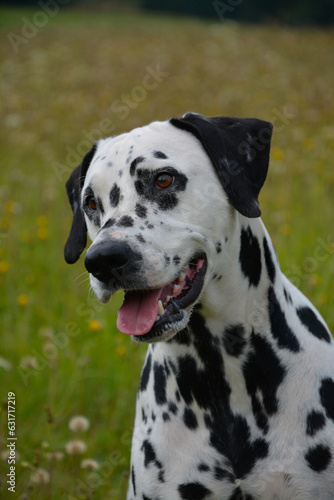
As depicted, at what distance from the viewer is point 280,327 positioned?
284cm

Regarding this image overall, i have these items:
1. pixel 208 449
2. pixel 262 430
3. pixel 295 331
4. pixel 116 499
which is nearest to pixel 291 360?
pixel 295 331

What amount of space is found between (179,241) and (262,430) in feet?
3.02

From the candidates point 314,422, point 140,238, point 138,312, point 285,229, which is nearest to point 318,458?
point 314,422

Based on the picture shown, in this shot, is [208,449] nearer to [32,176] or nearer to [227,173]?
[227,173]

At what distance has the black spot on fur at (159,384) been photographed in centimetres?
292

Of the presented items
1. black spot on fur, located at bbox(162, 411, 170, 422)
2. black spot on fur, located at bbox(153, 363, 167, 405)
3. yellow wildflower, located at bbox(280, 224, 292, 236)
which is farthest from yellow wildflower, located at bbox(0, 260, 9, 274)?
black spot on fur, located at bbox(162, 411, 170, 422)

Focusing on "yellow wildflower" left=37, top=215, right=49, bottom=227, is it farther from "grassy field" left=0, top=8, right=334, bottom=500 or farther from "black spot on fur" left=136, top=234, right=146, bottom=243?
"black spot on fur" left=136, top=234, right=146, bottom=243

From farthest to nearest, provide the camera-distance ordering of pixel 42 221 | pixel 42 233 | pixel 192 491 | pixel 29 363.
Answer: pixel 42 221 → pixel 42 233 → pixel 29 363 → pixel 192 491

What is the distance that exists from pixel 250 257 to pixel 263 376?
547mm

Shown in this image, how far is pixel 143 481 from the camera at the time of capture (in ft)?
9.16

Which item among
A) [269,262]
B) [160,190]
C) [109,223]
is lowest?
[269,262]

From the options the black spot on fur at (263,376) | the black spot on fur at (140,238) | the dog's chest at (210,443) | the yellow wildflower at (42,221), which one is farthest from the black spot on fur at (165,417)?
the yellow wildflower at (42,221)

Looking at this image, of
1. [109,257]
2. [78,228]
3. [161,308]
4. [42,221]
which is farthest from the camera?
[42,221]

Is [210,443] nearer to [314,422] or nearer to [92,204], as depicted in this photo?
[314,422]
